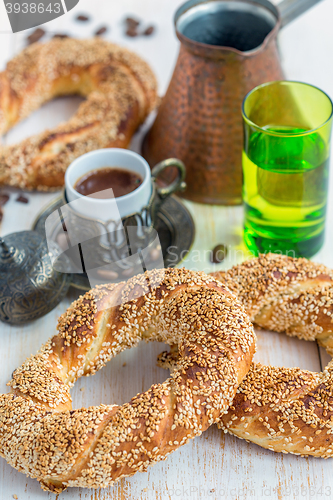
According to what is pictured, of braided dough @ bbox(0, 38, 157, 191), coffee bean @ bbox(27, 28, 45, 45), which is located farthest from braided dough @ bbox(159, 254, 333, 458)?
coffee bean @ bbox(27, 28, 45, 45)

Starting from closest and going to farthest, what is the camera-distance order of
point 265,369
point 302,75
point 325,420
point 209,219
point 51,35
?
1. point 325,420
2. point 265,369
3. point 209,219
4. point 302,75
5. point 51,35

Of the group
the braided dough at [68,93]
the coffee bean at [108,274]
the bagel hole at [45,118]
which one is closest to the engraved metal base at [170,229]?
the coffee bean at [108,274]

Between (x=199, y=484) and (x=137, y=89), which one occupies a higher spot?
(x=137, y=89)

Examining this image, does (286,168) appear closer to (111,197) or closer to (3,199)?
(111,197)

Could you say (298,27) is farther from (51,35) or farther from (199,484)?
(199,484)

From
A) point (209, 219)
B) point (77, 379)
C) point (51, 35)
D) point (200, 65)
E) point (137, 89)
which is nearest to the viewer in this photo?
point (77, 379)

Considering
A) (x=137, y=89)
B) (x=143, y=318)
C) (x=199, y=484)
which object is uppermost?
(x=137, y=89)

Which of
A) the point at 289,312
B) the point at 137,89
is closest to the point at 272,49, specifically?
the point at 137,89
